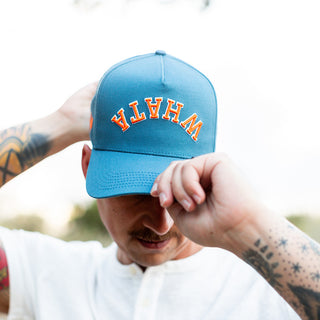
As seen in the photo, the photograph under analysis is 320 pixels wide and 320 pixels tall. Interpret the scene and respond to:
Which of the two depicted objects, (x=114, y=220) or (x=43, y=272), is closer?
(x=114, y=220)

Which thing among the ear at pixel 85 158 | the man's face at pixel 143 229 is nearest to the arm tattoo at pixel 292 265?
the man's face at pixel 143 229

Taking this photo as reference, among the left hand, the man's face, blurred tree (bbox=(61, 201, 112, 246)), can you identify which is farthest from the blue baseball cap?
blurred tree (bbox=(61, 201, 112, 246))

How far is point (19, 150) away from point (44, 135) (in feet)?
0.46

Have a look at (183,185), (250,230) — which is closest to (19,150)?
(183,185)

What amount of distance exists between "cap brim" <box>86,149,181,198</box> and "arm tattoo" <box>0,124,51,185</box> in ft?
1.53

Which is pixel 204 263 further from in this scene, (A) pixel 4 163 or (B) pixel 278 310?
(A) pixel 4 163

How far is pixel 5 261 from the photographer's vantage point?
1.89m

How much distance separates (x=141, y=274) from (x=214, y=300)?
318mm

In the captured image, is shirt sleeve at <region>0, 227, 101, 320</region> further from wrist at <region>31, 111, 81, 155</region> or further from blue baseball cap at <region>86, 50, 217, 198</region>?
blue baseball cap at <region>86, 50, 217, 198</region>

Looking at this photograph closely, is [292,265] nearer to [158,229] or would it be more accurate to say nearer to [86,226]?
[158,229]

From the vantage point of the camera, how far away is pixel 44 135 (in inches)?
78.2

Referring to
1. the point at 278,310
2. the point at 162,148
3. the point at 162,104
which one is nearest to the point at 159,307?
the point at 278,310

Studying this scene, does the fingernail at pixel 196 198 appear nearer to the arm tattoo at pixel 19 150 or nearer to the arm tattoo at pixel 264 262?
the arm tattoo at pixel 264 262

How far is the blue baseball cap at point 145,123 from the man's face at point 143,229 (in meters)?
0.16
